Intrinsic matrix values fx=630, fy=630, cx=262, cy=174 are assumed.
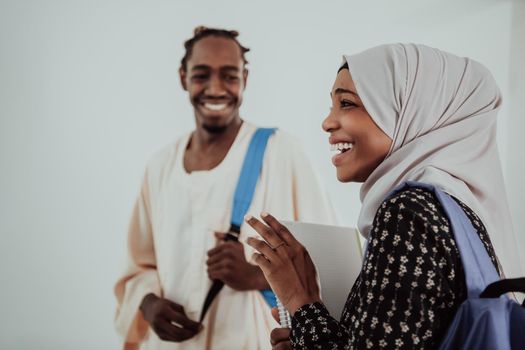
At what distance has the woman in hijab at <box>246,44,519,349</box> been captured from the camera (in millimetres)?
930

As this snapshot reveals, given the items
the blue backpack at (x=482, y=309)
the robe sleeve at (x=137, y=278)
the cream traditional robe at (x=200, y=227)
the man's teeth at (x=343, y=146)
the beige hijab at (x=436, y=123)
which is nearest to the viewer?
the blue backpack at (x=482, y=309)

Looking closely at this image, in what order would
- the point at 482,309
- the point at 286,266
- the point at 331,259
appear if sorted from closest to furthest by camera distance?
the point at 482,309 < the point at 286,266 < the point at 331,259

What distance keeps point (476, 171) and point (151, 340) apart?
5.42 ft

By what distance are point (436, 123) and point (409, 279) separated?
408 millimetres

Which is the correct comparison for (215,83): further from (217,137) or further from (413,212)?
(413,212)

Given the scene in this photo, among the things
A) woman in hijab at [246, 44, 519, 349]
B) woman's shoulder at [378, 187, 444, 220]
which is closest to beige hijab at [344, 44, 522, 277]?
woman in hijab at [246, 44, 519, 349]

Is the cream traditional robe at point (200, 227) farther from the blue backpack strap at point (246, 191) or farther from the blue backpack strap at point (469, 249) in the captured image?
the blue backpack strap at point (469, 249)

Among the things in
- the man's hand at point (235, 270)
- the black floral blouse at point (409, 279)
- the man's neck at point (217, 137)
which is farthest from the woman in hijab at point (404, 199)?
the man's neck at point (217, 137)

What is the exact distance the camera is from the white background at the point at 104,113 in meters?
2.54

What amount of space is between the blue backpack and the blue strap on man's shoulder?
4.74 ft

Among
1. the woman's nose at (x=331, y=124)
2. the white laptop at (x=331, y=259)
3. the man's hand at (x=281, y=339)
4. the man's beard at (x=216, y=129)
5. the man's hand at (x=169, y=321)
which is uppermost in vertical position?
the man's beard at (x=216, y=129)

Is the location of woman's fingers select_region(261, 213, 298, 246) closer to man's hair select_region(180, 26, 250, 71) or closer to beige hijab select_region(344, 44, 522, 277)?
beige hijab select_region(344, 44, 522, 277)

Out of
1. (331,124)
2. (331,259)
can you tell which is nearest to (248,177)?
(331,259)

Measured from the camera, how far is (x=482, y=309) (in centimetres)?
91
